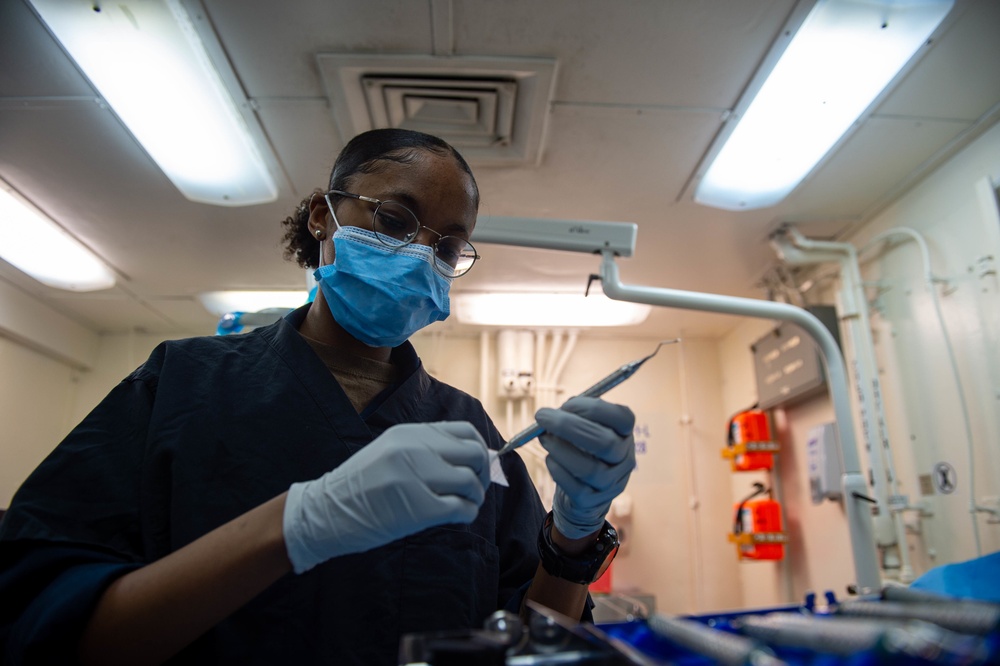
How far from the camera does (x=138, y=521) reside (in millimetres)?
772

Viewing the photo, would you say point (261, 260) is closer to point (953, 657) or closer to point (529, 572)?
point (529, 572)

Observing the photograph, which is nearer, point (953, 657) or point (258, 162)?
point (953, 657)

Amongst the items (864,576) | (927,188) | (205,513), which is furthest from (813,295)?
(205,513)

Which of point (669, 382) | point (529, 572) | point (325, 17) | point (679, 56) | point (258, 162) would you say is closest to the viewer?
point (529, 572)

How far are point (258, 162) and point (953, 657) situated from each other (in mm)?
2500

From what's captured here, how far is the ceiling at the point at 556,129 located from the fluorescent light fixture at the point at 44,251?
0.07 m

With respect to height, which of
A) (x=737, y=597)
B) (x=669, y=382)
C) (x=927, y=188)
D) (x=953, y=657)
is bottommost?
(x=737, y=597)

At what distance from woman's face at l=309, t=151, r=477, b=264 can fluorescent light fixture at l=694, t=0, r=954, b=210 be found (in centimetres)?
126

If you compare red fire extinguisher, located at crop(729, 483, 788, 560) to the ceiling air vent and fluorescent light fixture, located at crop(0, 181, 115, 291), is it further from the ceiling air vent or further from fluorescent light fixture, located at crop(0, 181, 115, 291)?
fluorescent light fixture, located at crop(0, 181, 115, 291)

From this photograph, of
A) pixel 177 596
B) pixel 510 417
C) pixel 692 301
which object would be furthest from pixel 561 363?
pixel 177 596

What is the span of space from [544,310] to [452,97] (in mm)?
1961

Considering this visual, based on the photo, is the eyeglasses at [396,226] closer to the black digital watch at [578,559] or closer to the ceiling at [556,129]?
the black digital watch at [578,559]

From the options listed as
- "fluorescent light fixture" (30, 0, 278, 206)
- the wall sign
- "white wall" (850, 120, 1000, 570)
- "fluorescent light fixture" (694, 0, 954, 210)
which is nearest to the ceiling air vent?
"fluorescent light fixture" (30, 0, 278, 206)

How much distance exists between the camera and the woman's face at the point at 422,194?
1.06 metres
